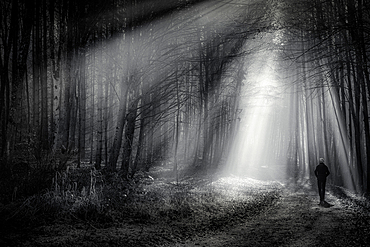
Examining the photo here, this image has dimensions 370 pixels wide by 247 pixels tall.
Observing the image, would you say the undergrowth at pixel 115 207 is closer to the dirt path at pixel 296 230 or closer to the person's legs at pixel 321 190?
the dirt path at pixel 296 230

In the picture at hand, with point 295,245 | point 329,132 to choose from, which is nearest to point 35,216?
point 295,245

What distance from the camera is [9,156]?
964 centimetres

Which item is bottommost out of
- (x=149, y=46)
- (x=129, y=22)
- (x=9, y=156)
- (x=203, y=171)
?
(x=203, y=171)

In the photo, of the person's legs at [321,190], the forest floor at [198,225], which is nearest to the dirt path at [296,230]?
the forest floor at [198,225]

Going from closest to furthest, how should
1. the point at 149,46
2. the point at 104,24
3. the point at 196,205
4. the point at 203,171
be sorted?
1. the point at 196,205
2. the point at 149,46
3. the point at 104,24
4. the point at 203,171

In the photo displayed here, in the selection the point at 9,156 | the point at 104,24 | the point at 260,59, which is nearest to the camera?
the point at 9,156

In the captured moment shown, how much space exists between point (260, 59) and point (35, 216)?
62.9 feet

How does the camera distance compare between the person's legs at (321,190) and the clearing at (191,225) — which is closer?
the clearing at (191,225)

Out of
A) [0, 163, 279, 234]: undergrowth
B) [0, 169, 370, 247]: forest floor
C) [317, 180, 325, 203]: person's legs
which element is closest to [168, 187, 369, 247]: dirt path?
[0, 169, 370, 247]: forest floor

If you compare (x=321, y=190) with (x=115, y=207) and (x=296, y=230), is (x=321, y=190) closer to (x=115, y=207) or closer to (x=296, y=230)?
(x=296, y=230)

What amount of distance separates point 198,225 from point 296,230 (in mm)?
2499

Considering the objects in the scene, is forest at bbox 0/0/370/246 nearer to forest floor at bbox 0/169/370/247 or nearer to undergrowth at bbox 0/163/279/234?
undergrowth at bbox 0/163/279/234

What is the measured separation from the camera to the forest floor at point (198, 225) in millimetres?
5473

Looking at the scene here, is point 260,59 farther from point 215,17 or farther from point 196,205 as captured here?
point 196,205
